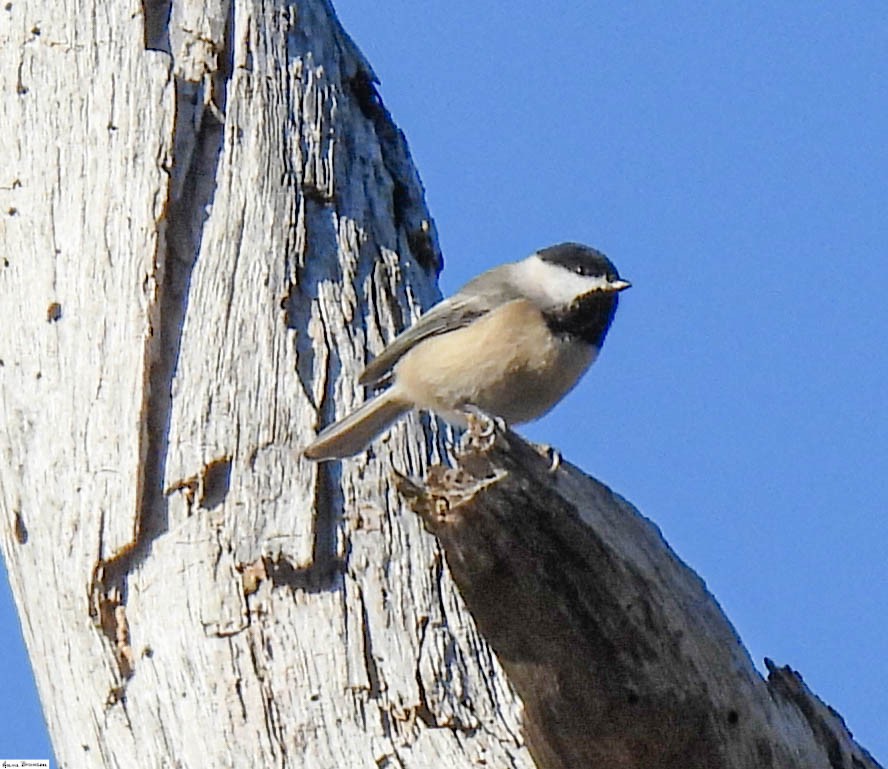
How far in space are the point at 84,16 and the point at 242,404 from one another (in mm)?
1359

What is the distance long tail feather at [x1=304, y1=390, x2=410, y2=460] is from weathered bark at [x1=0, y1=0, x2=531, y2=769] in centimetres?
6

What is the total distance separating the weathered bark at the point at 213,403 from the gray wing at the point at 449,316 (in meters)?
0.11

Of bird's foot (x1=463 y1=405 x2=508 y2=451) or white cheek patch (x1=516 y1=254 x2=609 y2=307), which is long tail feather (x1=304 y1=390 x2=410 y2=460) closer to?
white cheek patch (x1=516 y1=254 x2=609 y2=307)

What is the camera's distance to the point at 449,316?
412 centimetres

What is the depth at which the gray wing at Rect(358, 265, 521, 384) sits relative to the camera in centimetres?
400

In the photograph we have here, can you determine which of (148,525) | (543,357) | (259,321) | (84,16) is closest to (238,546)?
(148,525)

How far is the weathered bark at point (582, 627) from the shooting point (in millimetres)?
2740

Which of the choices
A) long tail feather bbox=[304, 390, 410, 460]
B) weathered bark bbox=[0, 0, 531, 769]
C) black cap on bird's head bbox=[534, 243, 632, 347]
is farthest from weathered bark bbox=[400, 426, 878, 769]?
black cap on bird's head bbox=[534, 243, 632, 347]

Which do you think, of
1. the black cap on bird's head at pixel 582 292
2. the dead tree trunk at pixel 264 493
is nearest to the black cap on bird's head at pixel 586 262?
the black cap on bird's head at pixel 582 292

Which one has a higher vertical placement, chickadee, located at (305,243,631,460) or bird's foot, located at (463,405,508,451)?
chickadee, located at (305,243,631,460)

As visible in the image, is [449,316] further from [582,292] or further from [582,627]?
[582,627]

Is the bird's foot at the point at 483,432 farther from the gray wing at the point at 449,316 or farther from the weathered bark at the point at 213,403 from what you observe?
the gray wing at the point at 449,316

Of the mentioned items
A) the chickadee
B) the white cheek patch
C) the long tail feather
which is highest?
the white cheek patch

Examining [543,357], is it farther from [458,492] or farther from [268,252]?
[458,492]
